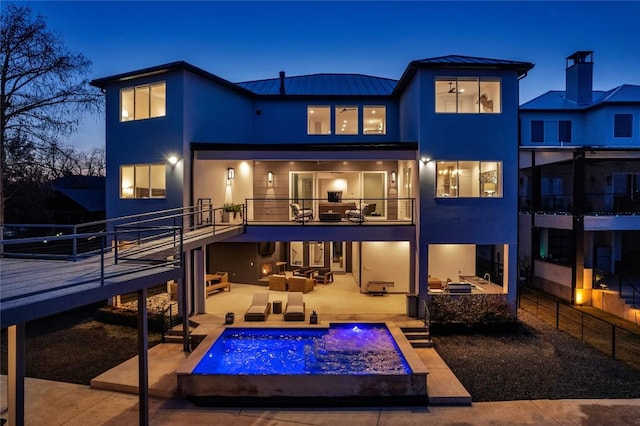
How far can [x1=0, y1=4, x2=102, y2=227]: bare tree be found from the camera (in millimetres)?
14336

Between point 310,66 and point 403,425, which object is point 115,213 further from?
point 310,66

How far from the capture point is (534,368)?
10164 mm

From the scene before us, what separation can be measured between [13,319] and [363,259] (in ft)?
43.8

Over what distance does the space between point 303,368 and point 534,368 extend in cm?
632

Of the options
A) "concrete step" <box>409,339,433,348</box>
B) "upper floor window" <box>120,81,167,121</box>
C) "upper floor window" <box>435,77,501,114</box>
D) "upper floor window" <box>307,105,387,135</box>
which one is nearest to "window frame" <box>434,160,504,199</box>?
"upper floor window" <box>435,77,501,114</box>

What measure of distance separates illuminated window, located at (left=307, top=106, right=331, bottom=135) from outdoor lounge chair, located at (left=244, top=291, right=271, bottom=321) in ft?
29.4

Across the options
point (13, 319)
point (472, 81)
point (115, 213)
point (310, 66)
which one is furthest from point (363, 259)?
point (310, 66)

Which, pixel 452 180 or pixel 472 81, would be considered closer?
pixel 472 81

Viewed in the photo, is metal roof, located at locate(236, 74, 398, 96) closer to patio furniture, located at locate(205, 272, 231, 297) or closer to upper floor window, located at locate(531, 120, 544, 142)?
upper floor window, located at locate(531, 120, 544, 142)

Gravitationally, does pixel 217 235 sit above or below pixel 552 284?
above

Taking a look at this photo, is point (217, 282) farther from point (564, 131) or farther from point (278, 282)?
point (564, 131)

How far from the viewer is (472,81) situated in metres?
14.1

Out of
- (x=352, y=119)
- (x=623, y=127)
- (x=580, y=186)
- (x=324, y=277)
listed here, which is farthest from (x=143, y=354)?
(x=623, y=127)

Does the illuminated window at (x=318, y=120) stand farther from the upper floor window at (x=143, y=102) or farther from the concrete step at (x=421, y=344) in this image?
the concrete step at (x=421, y=344)
